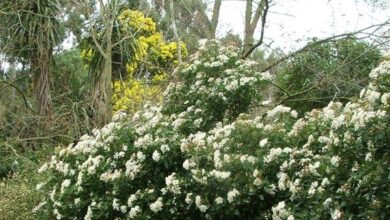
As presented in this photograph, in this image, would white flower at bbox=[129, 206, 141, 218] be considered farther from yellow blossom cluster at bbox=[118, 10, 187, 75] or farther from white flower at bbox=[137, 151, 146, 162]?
yellow blossom cluster at bbox=[118, 10, 187, 75]

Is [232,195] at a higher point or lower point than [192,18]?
lower

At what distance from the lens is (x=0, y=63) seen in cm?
1328

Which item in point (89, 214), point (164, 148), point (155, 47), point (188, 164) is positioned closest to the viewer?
point (188, 164)

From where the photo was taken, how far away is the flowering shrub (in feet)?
12.2

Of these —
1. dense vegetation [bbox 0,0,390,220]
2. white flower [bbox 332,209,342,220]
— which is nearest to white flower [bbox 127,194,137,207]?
dense vegetation [bbox 0,0,390,220]

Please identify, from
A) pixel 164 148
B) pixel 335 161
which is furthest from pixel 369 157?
pixel 164 148

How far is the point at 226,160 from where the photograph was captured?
15.3ft

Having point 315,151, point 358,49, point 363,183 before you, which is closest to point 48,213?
point 315,151

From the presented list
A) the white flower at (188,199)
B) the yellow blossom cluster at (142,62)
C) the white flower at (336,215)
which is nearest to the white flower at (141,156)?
the white flower at (188,199)

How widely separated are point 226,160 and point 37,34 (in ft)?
24.4

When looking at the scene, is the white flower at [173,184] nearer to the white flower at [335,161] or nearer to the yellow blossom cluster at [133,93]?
the white flower at [335,161]

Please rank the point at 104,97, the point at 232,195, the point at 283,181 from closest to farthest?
the point at 283,181 → the point at 232,195 → the point at 104,97

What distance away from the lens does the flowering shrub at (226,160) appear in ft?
12.2

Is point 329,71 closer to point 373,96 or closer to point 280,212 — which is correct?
point 280,212
